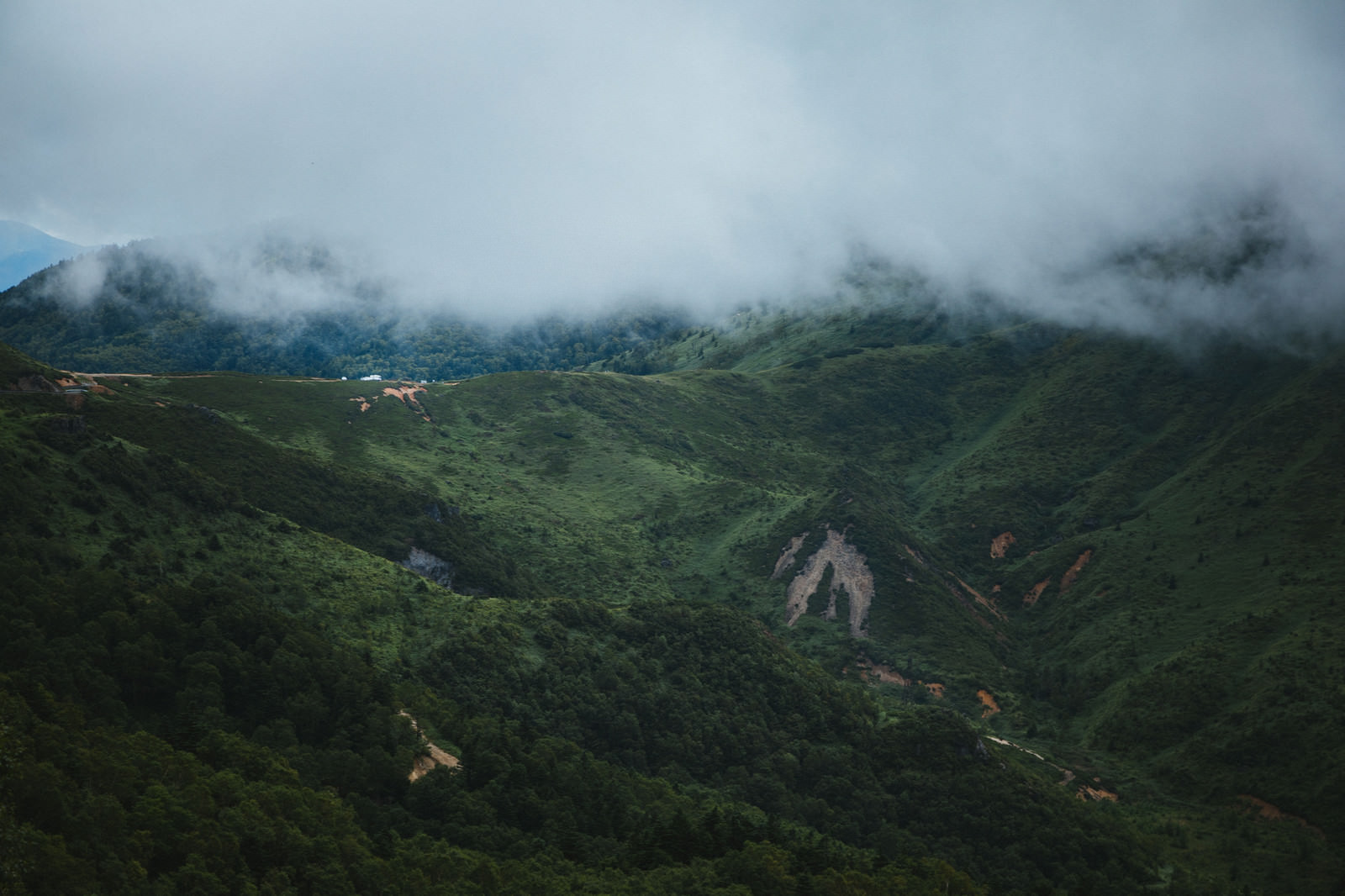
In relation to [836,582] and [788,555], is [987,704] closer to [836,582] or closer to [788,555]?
[836,582]

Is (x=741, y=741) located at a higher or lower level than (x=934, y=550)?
lower

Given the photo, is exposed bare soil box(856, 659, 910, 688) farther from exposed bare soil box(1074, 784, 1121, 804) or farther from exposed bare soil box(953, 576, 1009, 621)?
exposed bare soil box(1074, 784, 1121, 804)

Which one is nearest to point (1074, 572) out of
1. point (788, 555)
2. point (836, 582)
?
point (836, 582)

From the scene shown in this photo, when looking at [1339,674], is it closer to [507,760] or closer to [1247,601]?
[1247,601]

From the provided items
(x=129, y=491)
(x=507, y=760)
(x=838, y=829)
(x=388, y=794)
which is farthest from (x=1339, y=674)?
(x=129, y=491)

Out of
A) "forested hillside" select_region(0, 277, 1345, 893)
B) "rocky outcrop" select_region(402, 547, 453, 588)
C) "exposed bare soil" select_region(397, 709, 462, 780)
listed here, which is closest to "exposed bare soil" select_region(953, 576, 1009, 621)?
"forested hillside" select_region(0, 277, 1345, 893)

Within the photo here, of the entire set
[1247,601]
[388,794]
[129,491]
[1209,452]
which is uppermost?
[1209,452]

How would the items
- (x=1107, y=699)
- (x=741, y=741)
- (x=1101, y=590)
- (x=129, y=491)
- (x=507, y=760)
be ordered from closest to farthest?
(x=507, y=760) < (x=129, y=491) < (x=741, y=741) < (x=1107, y=699) < (x=1101, y=590)

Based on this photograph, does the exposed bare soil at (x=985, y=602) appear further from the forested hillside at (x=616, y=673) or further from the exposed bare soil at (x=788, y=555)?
the exposed bare soil at (x=788, y=555)

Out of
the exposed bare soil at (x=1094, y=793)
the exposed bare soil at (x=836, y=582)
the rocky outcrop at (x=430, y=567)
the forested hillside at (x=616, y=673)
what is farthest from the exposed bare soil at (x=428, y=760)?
the exposed bare soil at (x=836, y=582)
